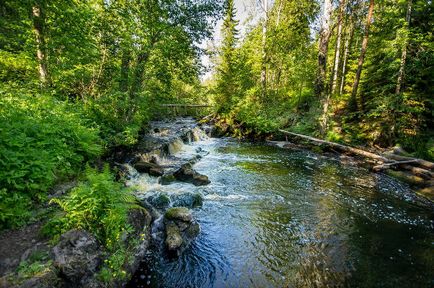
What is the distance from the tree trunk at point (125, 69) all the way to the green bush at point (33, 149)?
445 centimetres

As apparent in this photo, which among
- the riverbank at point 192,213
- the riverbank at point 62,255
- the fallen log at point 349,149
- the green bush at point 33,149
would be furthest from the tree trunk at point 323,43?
the riverbank at point 62,255

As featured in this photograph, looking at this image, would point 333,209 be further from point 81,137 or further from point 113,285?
point 81,137

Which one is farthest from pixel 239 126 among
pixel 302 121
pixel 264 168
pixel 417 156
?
pixel 417 156

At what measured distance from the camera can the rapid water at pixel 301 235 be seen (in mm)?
4156

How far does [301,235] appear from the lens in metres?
5.39

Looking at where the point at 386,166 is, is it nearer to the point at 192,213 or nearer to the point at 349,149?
the point at 349,149

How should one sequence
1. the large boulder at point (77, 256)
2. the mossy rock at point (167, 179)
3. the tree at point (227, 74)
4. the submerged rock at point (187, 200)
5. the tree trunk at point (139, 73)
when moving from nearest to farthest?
the large boulder at point (77, 256), the submerged rock at point (187, 200), the mossy rock at point (167, 179), the tree trunk at point (139, 73), the tree at point (227, 74)

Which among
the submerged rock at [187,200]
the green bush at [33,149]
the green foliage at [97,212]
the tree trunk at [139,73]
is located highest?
the tree trunk at [139,73]

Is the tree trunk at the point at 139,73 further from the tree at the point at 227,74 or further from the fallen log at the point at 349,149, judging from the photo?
the tree at the point at 227,74

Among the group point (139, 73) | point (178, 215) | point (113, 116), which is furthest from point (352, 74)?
point (178, 215)

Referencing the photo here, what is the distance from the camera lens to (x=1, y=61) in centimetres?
699

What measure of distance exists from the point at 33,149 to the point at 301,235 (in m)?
5.81

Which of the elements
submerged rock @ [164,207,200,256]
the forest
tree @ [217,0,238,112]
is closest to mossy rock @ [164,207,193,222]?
submerged rock @ [164,207,200,256]

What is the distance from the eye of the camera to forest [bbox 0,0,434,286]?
3.87 meters
